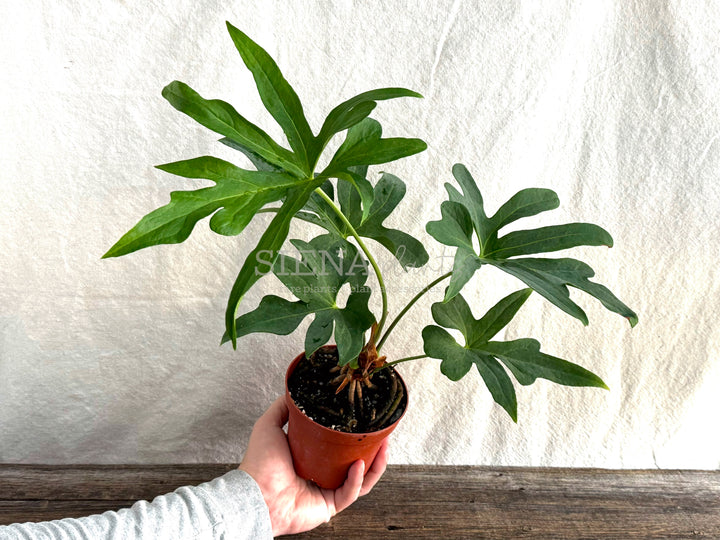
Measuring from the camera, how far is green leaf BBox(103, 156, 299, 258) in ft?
1.80

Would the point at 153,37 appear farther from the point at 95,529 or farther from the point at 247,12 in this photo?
the point at 95,529

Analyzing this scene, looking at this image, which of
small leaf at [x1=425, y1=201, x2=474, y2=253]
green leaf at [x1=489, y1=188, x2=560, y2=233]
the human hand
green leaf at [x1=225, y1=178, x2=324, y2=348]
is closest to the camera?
green leaf at [x1=225, y1=178, x2=324, y2=348]

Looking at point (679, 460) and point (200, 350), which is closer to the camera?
point (200, 350)

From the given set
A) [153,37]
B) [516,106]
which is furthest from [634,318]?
[153,37]

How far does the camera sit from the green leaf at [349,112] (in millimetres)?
610

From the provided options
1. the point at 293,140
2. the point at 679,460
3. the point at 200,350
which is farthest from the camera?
the point at 679,460

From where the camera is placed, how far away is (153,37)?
837 millimetres

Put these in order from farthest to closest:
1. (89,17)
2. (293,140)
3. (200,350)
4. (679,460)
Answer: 1. (679,460)
2. (200,350)
3. (89,17)
4. (293,140)

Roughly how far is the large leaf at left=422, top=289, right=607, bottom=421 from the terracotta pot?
14 centimetres

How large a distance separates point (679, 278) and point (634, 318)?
16.5 inches

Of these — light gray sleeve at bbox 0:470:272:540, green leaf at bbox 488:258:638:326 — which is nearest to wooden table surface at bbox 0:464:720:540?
light gray sleeve at bbox 0:470:272:540

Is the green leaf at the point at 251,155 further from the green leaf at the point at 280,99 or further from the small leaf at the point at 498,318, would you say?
the small leaf at the point at 498,318

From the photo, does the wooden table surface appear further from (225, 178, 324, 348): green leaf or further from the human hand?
(225, 178, 324, 348): green leaf

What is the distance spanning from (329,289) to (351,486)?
0.30 metres
